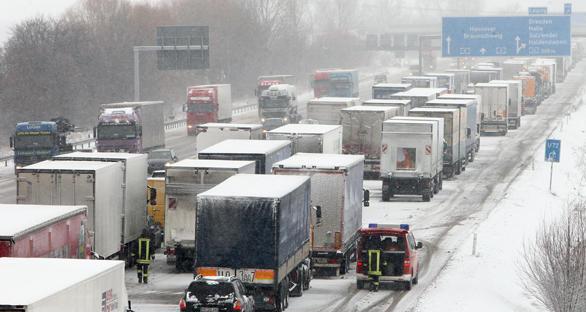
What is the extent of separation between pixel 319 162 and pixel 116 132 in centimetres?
3022

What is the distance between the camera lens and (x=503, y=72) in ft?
431

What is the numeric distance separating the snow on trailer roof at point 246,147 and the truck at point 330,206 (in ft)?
12.2

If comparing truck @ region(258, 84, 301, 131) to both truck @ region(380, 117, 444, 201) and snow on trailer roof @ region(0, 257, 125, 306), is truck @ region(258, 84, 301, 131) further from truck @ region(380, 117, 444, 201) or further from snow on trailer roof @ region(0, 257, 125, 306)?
snow on trailer roof @ region(0, 257, 125, 306)

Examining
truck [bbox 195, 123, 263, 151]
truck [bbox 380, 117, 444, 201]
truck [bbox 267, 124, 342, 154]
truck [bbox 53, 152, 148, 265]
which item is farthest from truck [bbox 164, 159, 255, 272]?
truck [bbox 380, 117, 444, 201]

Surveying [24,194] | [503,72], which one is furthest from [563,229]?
[503,72]

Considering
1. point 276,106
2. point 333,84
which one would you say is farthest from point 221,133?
point 333,84

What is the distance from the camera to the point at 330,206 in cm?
3722

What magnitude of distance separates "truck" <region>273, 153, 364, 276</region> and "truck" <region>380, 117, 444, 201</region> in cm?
1647

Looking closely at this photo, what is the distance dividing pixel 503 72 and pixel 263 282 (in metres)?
103

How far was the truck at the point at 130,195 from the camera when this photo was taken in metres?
38.2

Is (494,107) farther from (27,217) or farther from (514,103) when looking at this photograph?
(27,217)

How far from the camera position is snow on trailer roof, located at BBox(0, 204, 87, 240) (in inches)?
1057

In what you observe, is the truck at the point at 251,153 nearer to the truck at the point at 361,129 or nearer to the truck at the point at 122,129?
the truck at the point at 361,129

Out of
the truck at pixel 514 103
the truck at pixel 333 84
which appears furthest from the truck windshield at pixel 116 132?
the truck at pixel 333 84
